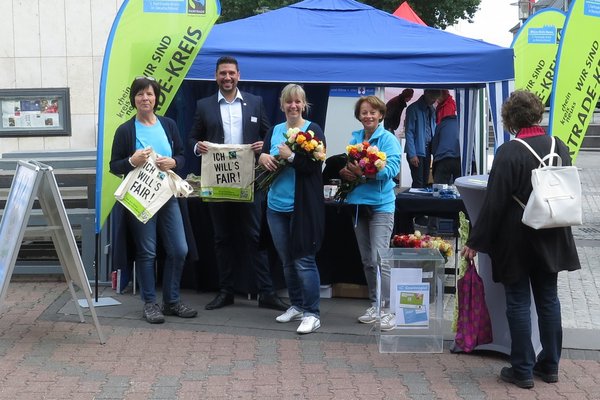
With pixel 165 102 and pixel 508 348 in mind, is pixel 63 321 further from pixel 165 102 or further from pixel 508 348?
pixel 508 348

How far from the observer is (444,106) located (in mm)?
11367

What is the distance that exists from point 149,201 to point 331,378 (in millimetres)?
1967

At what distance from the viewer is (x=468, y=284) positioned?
6.08m

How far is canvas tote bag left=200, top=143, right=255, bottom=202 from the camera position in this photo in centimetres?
717

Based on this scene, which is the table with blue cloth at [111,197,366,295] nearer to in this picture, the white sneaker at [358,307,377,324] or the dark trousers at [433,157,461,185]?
the white sneaker at [358,307,377,324]

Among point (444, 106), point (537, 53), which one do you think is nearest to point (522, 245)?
point (444, 106)

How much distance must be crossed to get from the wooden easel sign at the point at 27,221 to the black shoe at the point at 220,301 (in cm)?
125

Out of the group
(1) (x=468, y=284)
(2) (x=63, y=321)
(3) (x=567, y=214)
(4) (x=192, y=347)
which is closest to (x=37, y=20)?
(2) (x=63, y=321)

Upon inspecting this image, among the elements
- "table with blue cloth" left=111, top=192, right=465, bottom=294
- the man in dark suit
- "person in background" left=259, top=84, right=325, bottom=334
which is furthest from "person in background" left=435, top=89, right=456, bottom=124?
"person in background" left=259, top=84, right=325, bottom=334

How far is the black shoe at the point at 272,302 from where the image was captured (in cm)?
748

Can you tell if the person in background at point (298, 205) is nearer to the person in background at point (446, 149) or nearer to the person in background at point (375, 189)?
the person in background at point (375, 189)

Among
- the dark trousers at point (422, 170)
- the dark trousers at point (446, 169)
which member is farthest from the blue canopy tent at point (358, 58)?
the dark trousers at point (422, 170)

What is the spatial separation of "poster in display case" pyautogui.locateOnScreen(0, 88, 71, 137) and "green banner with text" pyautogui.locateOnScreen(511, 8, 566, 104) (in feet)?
19.4

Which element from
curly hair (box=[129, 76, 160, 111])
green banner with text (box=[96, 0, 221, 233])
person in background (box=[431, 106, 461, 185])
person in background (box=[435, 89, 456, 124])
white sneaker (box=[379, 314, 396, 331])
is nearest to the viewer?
white sneaker (box=[379, 314, 396, 331])
